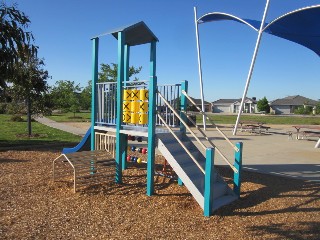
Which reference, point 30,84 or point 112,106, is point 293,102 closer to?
point 30,84

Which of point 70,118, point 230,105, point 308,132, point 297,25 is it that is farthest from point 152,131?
point 230,105

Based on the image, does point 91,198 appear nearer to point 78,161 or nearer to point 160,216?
point 78,161

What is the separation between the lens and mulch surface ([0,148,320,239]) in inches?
188

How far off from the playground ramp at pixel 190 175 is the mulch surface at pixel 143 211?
0.22 m

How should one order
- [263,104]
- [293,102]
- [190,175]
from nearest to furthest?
[190,175] < [263,104] < [293,102]

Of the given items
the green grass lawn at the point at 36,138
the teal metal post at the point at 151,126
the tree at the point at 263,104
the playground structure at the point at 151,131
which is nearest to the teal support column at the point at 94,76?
the playground structure at the point at 151,131

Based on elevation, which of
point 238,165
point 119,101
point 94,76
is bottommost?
point 238,165

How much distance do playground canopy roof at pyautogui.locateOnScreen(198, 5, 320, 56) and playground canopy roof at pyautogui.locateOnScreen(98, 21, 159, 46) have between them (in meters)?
6.01

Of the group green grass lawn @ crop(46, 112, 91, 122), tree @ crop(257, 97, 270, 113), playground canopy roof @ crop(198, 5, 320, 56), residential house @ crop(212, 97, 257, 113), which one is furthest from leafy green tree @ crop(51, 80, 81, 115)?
residential house @ crop(212, 97, 257, 113)

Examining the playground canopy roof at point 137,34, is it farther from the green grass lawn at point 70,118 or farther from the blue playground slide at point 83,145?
the green grass lawn at point 70,118

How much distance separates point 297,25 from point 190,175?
31.2ft

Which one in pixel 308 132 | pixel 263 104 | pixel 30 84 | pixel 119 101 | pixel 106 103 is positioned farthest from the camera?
pixel 263 104

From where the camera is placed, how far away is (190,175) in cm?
634

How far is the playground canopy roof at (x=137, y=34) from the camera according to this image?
24.3ft
